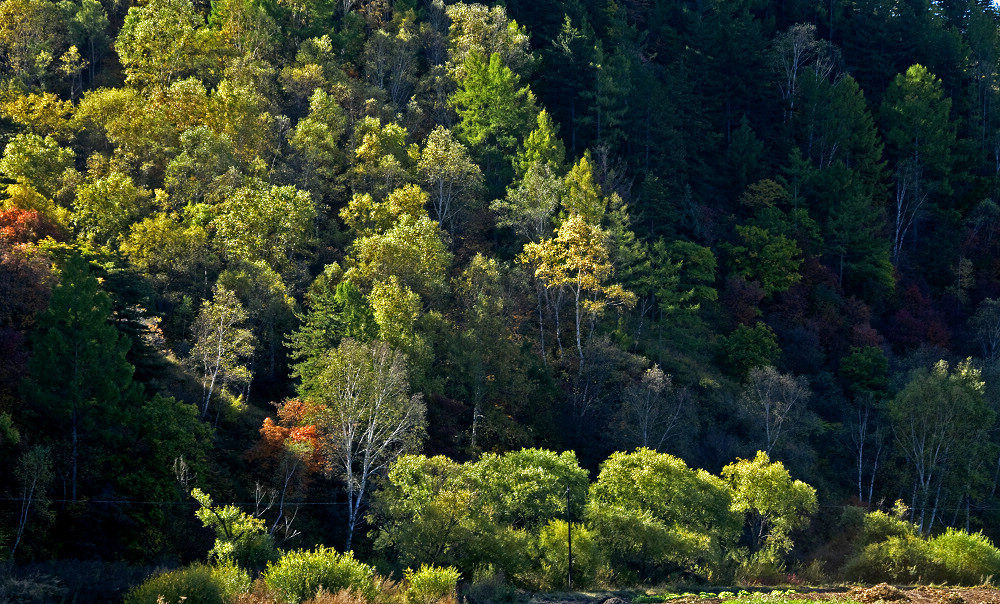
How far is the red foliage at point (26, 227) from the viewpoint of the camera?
47531 mm

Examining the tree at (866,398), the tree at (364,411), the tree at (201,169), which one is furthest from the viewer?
the tree at (866,398)

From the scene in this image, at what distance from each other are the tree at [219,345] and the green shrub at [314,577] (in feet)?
59.8

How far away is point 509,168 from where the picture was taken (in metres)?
68.3

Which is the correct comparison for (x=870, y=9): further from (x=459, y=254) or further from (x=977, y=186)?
(x=459, y=254)

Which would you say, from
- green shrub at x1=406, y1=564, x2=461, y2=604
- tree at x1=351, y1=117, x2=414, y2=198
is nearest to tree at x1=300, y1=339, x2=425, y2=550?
green shrub at x1=406, y1=564, x2=461, y2=604

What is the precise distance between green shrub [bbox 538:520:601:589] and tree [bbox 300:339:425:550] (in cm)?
899

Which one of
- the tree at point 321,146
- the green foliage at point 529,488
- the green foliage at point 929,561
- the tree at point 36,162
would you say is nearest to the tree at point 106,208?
the tree at point 36,162

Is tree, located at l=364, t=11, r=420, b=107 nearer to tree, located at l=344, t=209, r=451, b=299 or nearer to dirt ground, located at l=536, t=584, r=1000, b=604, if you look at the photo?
tree, located at l=344, t=209, r=451, b=299

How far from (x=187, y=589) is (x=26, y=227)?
3171 cm

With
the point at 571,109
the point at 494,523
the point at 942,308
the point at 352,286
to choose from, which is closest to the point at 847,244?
the point at 942,308

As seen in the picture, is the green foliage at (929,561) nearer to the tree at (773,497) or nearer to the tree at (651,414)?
the tree at (773,497)

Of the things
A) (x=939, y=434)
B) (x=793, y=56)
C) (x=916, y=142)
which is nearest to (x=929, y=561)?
(x=939, y=434)

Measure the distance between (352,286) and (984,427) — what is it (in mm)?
40387

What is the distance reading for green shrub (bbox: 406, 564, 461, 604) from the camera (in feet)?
91.2
